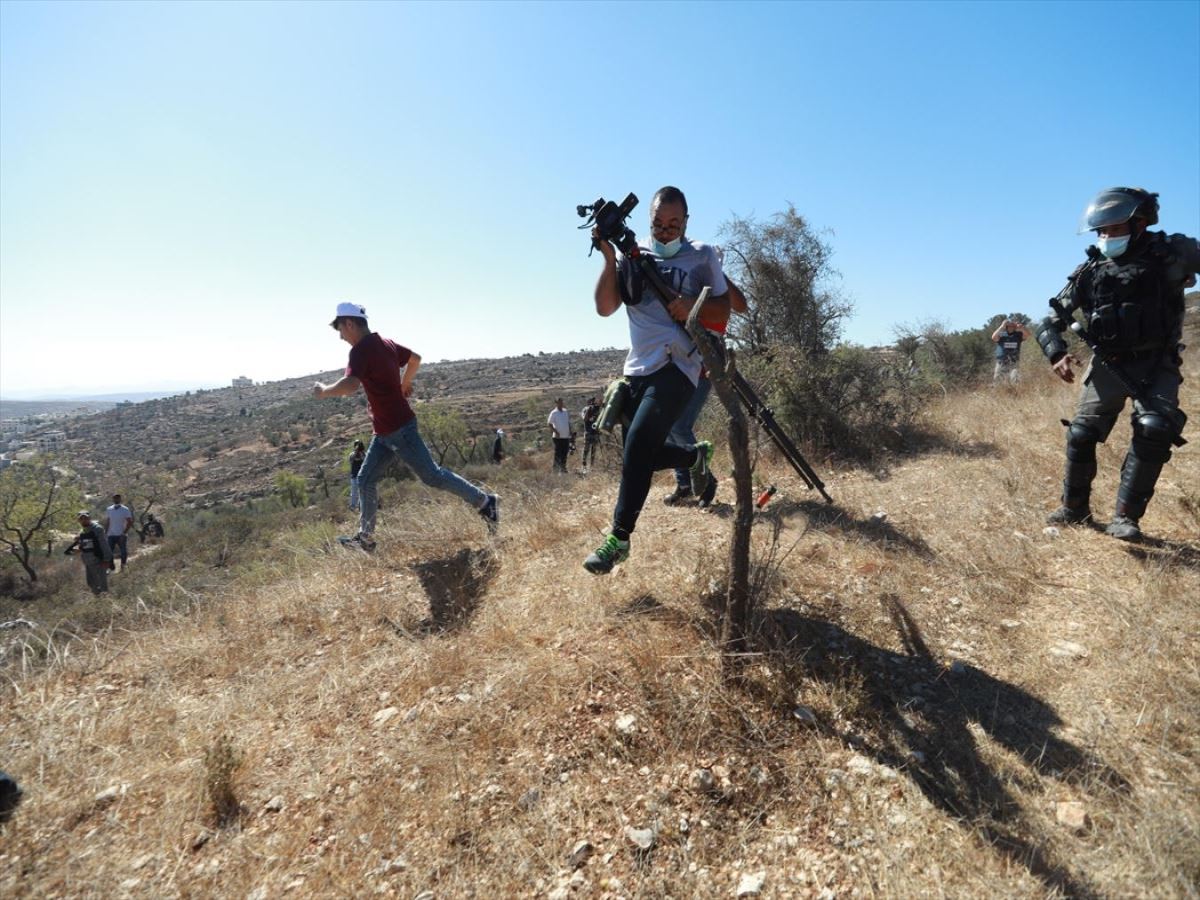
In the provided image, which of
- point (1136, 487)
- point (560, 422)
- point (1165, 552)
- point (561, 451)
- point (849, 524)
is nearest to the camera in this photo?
point (1165, 552)

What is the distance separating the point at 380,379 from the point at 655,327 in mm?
2359

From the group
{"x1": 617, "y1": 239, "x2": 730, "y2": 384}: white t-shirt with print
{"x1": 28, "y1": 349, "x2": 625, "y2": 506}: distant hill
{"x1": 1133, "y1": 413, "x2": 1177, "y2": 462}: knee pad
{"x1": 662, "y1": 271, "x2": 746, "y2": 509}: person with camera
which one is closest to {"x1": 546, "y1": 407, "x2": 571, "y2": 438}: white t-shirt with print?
{"x1": 662, "y1": 271, "x2": 746, "y2": 509}: person with camera

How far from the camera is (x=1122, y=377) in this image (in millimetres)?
3277

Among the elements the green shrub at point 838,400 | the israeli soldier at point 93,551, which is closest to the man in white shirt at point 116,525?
the israeli soldier at point 93,551

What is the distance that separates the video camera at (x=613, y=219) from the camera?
8.23ft

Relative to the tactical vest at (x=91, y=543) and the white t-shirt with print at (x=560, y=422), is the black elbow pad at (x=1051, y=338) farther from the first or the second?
the tactical vest at (x=91, y=543)

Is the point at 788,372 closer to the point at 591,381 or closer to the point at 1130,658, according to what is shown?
the point at 1130,658

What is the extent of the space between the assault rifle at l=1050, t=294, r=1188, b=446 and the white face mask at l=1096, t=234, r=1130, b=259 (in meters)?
0.29

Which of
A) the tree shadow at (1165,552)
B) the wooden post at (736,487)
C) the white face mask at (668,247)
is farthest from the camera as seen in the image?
the tree shadow at (1165,552)

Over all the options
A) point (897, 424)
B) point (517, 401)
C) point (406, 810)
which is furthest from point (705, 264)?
point (517, 401)

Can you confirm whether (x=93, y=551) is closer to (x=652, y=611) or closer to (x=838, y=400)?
(x=652, y=611)

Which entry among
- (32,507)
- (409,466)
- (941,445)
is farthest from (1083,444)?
(32,507)

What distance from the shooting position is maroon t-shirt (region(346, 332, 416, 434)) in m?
4.09

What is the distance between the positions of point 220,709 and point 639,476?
2.22m
